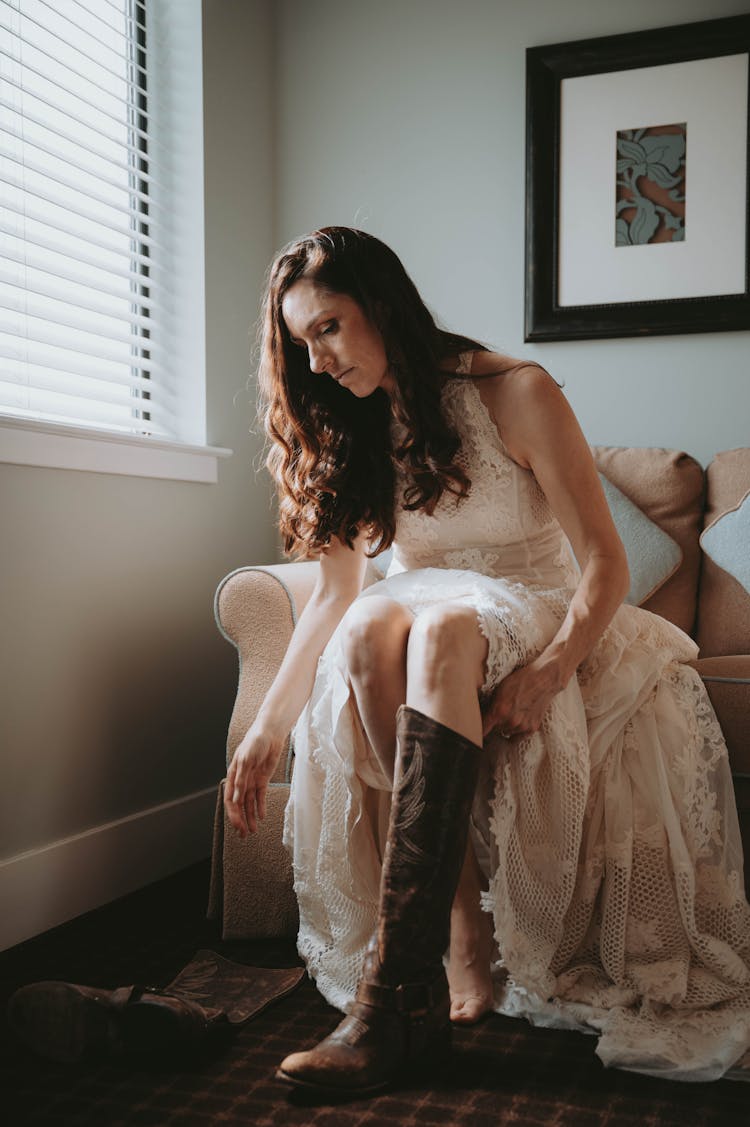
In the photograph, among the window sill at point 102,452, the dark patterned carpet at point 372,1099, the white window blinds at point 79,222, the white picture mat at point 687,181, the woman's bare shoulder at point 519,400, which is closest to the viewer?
the dark patterned carpet at point 372,1099

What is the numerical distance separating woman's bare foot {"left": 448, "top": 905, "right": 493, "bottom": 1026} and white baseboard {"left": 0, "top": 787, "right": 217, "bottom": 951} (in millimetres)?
822

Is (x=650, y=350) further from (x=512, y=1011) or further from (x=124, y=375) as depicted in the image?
(x=512, y=1011)

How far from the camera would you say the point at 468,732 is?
1316mm

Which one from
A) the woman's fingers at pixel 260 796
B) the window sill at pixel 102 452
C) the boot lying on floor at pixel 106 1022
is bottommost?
the boot lying on floor at pixel 106 1022

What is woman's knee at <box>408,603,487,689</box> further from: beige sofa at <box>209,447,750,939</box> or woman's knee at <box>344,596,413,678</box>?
beige sofa at <box>209,447,750,939</box>

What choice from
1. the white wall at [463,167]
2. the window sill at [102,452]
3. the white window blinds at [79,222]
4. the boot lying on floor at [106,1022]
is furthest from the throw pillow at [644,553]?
the boot lying on floor at [106,1022]

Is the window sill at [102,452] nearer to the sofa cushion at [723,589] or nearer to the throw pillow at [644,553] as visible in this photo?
the throw pillow at [644,553]

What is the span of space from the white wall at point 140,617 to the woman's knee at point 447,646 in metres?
0.87

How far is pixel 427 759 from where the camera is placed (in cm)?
128

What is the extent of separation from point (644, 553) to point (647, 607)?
0.43ft

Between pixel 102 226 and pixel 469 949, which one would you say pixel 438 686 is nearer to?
pixel 469 949

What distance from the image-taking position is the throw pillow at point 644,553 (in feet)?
7.14

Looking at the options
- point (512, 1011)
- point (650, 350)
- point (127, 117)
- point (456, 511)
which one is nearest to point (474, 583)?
point (456, 511)

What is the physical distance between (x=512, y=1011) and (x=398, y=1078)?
255 millimetres
